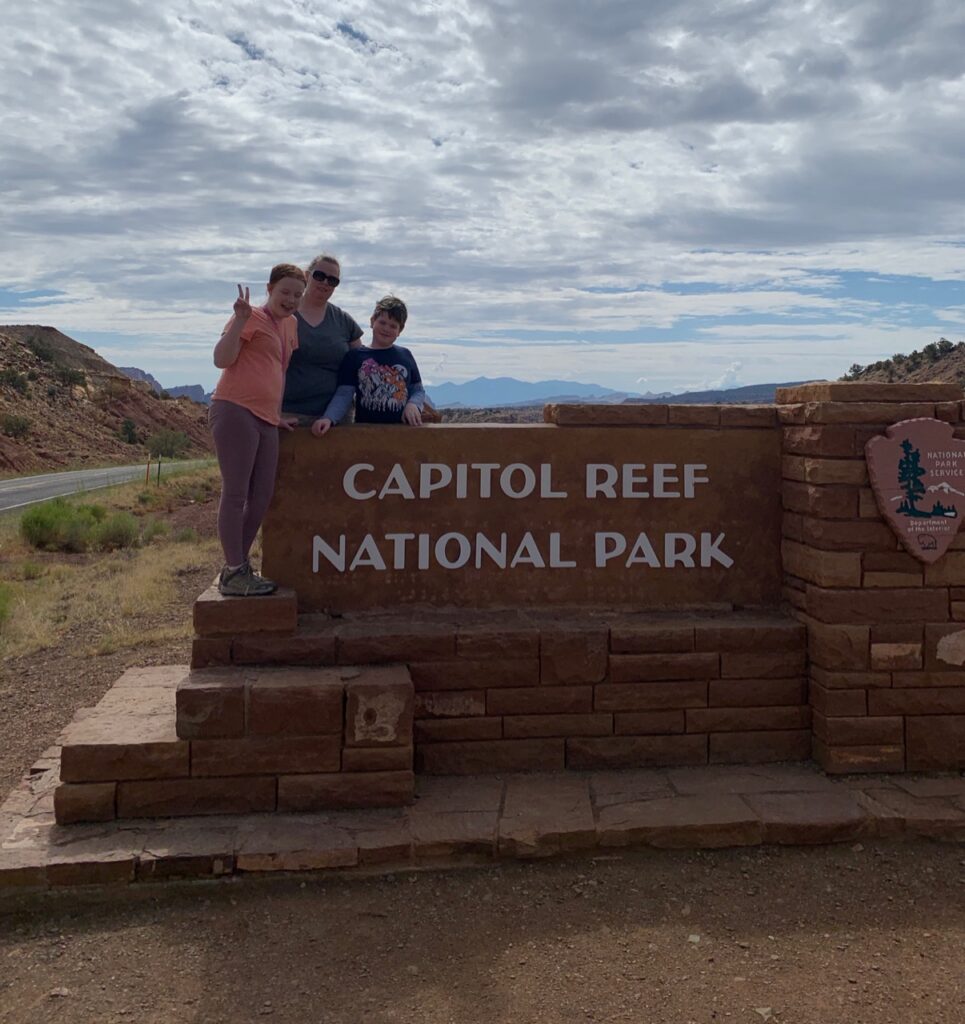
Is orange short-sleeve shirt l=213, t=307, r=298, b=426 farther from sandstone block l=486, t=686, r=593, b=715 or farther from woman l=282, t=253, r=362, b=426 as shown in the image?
sandstone block l=486, t=686, r=593, b=715

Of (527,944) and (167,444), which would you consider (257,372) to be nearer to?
(527,944)

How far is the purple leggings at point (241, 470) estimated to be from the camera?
4.18 meters

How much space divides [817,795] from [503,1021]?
194 centimetres

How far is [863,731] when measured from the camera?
4332 mm

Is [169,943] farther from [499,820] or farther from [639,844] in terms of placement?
[639,844]

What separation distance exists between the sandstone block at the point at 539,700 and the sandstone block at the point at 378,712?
1.70 feet

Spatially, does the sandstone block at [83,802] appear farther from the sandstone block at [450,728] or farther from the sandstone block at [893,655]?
the sandstone block at [893,655]

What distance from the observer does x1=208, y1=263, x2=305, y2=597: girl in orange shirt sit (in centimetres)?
417

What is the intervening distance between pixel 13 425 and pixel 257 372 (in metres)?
45.3

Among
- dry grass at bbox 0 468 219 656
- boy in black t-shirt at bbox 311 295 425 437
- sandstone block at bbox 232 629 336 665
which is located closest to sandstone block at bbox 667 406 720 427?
boy in black t-shirt at bbox 311 295 425 437

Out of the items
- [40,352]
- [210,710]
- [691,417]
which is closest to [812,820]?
[691,417]

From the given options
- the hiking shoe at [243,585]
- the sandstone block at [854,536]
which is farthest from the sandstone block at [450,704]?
the sandstone block at [854,536]

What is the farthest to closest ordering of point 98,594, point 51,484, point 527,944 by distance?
point 51,484
point 98,594
point 527,944

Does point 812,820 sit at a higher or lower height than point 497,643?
lower
